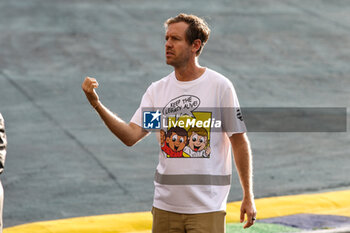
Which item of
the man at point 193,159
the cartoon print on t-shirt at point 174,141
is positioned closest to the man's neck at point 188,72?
the man at point 193,159

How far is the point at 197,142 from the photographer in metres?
4.71

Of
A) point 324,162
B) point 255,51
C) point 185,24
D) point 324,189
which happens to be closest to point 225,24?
point 255,51

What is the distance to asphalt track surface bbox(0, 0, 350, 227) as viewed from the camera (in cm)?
1041

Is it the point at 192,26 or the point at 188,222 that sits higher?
the point at 192,26

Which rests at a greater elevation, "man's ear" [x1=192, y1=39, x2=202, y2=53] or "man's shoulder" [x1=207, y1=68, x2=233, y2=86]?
"man's ear" [x1=192, y1=39, x2=202, y2=53]

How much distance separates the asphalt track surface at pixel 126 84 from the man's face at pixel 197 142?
4.67 meters

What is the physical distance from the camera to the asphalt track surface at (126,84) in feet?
34.1

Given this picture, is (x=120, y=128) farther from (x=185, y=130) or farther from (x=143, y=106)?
(x=185, y=130)

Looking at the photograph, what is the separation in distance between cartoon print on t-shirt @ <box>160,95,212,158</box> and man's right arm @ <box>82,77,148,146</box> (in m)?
0.20

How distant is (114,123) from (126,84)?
11.7 metres

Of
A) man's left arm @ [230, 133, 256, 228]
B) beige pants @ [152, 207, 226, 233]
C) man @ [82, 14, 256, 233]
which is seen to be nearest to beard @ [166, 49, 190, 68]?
man @ [82, 14, 256, 233]

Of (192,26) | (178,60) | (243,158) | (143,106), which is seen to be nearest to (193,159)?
(243,158)

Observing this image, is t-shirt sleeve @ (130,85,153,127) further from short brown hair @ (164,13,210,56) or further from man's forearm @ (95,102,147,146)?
short brown hair @ (164,13,210,56)

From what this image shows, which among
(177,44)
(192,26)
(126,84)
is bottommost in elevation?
(126,84)
